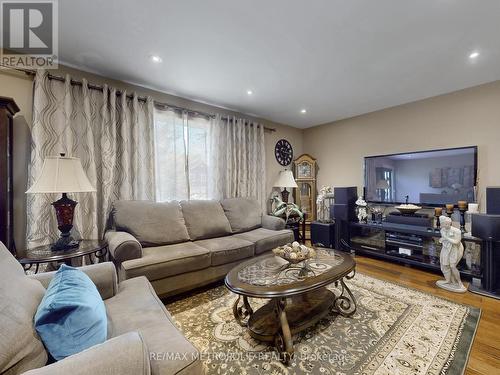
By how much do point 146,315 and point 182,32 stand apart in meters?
2.06

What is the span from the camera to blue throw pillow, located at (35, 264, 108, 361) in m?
0.78

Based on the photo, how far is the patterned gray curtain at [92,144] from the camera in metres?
2.12

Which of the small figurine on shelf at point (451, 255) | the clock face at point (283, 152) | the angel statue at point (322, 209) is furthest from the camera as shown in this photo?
the clock face at point (283, 152)

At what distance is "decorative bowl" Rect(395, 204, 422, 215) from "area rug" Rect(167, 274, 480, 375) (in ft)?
4.35

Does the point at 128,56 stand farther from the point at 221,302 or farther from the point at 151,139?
the point at 221,302

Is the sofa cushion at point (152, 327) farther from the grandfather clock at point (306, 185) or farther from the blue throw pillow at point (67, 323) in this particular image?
the grandfather clock at point (306, 185)

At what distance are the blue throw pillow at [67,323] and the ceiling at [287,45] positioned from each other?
6.03 feet

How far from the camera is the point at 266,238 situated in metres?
2.77

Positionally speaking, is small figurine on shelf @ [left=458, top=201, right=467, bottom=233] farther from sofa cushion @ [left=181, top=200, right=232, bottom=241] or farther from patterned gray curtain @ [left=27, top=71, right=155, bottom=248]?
patterned gray curtain @ [left=27, top=71, right=155, bottom=248]

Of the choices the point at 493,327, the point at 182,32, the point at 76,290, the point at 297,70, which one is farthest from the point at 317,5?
the point at 493,327

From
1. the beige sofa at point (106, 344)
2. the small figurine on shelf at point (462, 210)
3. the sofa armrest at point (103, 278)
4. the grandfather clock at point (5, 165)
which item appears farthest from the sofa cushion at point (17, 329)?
the small figurine on shelf at point (462, 210)

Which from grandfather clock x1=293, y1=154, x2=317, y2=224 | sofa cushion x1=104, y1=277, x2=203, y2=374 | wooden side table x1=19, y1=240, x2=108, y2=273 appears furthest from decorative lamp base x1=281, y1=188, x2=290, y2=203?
sofa cushion x1=104, y1=277, x2=203, y2=374

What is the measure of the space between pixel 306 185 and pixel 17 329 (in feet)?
14.4

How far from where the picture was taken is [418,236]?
9.52 ft
